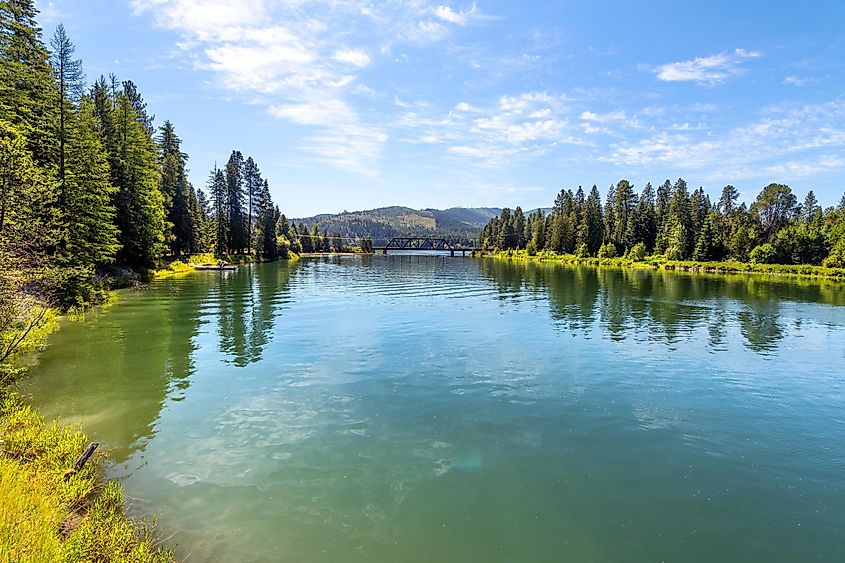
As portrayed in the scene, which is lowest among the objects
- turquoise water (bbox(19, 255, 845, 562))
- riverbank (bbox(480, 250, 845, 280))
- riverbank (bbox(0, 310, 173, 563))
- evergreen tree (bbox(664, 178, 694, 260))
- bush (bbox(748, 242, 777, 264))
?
turquoise water (bbox(19, 255, 845, 562))

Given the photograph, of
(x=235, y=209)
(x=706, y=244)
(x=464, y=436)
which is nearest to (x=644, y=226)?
(x=706, y=244)

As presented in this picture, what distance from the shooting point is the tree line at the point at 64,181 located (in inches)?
809

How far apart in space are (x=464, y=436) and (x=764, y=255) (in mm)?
114609

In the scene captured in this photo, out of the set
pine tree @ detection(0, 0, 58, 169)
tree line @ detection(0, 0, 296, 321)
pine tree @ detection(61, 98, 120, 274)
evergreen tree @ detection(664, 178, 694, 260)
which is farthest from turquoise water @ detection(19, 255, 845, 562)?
evergreen tree @ detection(664, 178, 694, 260)

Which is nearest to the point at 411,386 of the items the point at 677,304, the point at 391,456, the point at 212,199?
the point at 391,456

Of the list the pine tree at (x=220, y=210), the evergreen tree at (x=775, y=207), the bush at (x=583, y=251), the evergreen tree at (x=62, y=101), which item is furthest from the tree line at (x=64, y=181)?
the evergreen tree at (x=775, y=207)

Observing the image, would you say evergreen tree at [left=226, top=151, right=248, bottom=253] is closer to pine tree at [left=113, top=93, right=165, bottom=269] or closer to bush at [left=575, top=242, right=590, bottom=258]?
pine tree at [left=113, top=93, right=165, bottom=269]

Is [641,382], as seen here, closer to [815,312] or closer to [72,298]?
[815,312]

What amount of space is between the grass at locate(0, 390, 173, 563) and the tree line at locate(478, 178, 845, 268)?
118 m

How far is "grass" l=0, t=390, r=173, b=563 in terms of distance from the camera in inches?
287

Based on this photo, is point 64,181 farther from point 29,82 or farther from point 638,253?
point 638,253

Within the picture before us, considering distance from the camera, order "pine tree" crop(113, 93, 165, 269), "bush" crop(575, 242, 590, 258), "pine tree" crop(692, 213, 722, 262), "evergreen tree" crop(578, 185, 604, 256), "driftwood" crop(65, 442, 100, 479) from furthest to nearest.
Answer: "evergreen tree" crop(578, 185, 604, 256), "bush" crop(575, 242, 590, 258), "pine tree" crop(692, 213, 722, 262), "pine tree" crop(113, 93, 165, 269), "driftwood" crop(65, 442, 100, 479)

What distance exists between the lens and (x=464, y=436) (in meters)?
14.8

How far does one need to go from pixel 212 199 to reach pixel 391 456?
127 meters
